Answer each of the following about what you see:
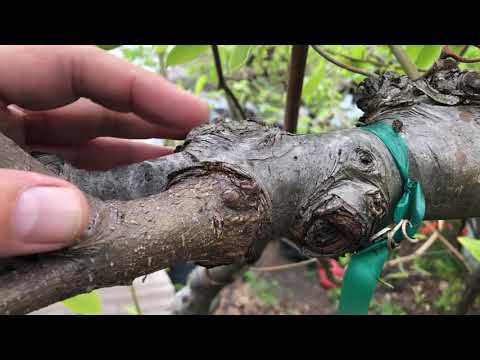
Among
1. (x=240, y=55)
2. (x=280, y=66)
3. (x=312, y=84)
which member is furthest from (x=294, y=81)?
(x=280, y=66)

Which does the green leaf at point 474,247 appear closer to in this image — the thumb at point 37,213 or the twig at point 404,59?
the twig at point 404,59

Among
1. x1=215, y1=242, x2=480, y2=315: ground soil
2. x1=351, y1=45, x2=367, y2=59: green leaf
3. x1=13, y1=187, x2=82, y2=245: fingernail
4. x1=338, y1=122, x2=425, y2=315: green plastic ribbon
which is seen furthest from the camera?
x1=215, y1=242, x2=480, y2=315: ground soil

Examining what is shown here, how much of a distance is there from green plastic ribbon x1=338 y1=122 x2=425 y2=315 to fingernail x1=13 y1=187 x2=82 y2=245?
1.09 feet

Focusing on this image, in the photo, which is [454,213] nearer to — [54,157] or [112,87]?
[54,157]

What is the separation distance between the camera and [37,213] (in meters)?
0.49

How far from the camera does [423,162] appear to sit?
0.62 m

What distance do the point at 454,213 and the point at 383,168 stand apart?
0.47ft

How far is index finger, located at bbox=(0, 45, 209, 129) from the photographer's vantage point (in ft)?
2.87

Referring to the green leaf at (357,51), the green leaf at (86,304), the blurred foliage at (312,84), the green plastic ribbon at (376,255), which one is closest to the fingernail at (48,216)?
the green plastic ribbon at (376,255)

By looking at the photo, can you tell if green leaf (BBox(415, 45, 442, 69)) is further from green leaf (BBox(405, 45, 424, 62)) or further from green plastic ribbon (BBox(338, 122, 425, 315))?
green plastic ribbon (BBox(338, 122, 425, 315))

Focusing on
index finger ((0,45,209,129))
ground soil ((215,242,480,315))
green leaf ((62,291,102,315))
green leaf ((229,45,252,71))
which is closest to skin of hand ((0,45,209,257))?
index finger ((0,45,209,129))

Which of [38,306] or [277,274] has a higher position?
[38,306]

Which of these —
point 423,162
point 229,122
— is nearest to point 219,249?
point 229,122

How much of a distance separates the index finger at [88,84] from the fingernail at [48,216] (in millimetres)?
463
